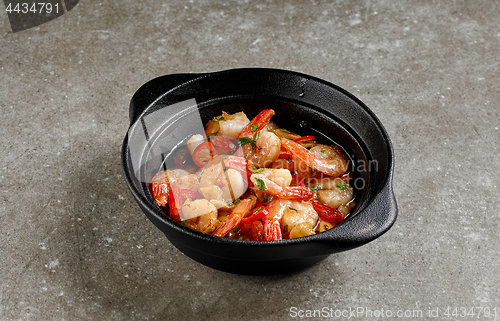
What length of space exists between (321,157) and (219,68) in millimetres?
1273


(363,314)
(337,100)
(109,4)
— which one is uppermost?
(337,100)

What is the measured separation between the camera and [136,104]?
203 centimetres

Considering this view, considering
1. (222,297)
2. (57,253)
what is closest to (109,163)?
(57,253)

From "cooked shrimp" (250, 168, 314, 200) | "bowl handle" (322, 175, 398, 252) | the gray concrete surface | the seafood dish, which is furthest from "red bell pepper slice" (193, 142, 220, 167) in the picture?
"bowl handle" (322, 175, 398, 252)

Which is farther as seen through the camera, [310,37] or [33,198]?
[310,37]

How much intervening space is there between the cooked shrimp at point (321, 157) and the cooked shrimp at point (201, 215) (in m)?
0.43

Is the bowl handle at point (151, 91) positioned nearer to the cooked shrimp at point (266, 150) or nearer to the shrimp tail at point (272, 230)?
the cooked shrimp at point (266, 150)

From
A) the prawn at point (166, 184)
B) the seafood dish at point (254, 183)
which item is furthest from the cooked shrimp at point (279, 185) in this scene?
the prawn at point (166, 184)

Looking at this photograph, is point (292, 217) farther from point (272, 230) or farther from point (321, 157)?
point (321, 157)

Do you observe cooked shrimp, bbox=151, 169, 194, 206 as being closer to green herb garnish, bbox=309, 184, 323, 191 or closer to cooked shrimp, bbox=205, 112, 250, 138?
cooked shrimp, bbox=205, 112, 250, 138

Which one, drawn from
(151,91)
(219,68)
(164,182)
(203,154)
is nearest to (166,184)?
(164,182)

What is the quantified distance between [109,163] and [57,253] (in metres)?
0.55

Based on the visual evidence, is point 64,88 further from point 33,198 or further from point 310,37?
point 310,37

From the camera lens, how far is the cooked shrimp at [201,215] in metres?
1.76
